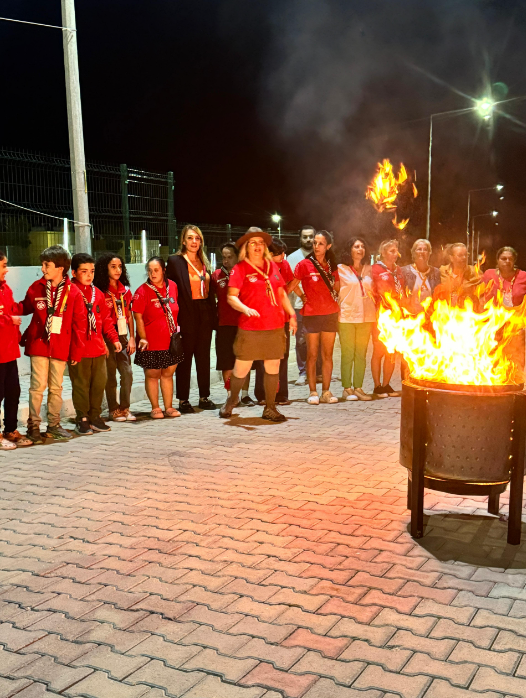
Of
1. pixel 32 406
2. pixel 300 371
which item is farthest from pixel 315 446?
pixel 300 371

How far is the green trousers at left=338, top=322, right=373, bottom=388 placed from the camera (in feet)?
29.9

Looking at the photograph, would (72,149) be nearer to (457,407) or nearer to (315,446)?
(315,446)

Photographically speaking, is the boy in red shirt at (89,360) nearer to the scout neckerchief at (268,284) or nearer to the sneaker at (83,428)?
the sneaker at (83,428)

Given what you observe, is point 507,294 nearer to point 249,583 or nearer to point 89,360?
point 89,360

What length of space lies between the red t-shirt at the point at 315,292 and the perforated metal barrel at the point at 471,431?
Answer: 15.2 ft

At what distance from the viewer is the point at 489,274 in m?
9.19

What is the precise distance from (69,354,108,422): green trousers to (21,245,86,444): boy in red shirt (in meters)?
0.13

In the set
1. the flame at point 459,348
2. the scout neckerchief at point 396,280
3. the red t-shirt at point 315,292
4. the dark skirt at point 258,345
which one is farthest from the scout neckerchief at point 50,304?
the scout neckerchief at point 396,280

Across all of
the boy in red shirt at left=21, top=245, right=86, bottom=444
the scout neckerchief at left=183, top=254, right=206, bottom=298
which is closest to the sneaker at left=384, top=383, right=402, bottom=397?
the scout neckerchief at left=183, top=254, right=206, bottom=298

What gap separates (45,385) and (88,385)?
443 millimetres

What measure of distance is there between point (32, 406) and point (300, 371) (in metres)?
4.45

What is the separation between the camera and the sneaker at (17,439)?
6.91 metres

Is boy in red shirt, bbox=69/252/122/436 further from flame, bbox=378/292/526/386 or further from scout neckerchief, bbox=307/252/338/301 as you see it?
flame, bbox=378/292/526/386

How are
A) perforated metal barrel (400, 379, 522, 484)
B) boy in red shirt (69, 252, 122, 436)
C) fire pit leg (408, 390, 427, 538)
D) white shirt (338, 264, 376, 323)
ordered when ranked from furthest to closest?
white shirt (338, 264, 376, 323) → boy in red shirt (69, 252, 122, 436) → fire pit leg (408, 390, 427, 538) → perforated metal barrel (400, 379, 522, 484)
